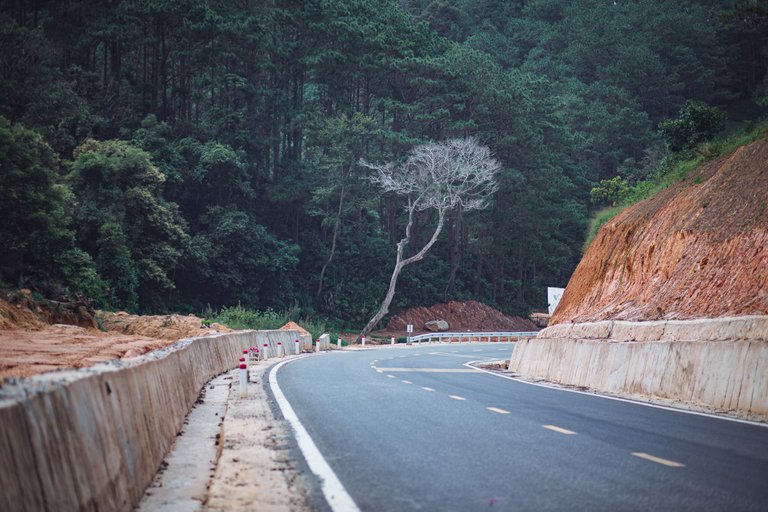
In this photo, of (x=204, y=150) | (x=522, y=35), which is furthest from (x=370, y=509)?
(x=522, y=35)

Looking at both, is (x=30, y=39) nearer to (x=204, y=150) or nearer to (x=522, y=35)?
(x=204, y=150)

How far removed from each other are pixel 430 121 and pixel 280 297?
2145 centimetres

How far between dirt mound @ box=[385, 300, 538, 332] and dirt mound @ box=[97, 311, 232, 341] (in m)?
31.6

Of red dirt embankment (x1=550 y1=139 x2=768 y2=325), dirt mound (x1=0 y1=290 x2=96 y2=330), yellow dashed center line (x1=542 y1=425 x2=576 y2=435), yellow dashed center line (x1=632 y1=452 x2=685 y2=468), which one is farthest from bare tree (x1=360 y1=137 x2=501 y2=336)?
yellow dashed center line (x1=632 y1=452 x2=685 y2=468)

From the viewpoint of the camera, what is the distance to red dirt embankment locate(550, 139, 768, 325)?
22.0 meters

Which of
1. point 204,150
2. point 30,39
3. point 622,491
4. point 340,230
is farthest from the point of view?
point 340,230

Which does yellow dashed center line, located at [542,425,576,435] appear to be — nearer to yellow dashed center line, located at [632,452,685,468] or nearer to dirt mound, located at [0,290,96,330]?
yellow dashed center line, located at [632,452,685,468]

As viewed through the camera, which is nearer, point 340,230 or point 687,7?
point 340,230

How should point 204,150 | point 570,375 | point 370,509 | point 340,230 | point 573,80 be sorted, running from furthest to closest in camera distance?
point 573,80 < point 340,230 < point 204,150 < point 570,375 < point 370,509

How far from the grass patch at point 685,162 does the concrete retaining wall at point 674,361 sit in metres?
10.6

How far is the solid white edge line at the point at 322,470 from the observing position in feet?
21.9

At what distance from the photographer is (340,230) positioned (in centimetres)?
7125

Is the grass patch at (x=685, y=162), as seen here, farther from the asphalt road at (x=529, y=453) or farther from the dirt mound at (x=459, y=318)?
the dirt mound at (x=459, y=318)

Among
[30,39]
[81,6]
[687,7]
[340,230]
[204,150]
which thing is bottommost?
[340,230]
